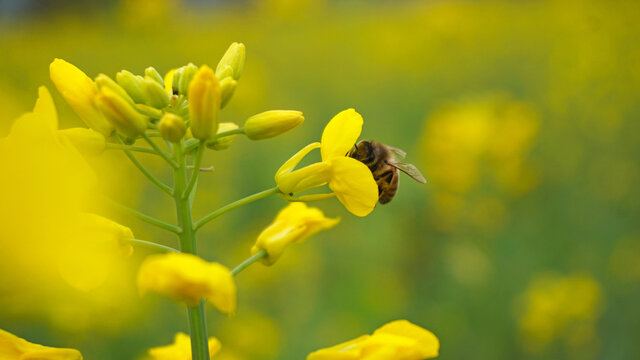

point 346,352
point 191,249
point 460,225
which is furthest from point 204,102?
point 460,225

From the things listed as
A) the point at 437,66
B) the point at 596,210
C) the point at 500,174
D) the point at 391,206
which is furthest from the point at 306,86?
the point at 596,210

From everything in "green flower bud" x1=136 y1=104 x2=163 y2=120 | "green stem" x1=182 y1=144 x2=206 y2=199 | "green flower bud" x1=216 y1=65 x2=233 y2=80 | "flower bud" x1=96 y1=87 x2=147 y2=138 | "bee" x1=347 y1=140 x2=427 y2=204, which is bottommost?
"bee" x1=347 y1=140 x2=427 y2=204

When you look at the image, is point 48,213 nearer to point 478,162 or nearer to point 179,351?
point 179,351

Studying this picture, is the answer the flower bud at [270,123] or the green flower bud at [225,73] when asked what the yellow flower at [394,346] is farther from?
the green flower bud at [225,73]

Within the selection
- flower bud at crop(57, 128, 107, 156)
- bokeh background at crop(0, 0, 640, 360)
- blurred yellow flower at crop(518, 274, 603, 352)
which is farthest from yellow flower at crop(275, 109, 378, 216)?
blurred yellow flower at crop(518, 274, 603, 352)

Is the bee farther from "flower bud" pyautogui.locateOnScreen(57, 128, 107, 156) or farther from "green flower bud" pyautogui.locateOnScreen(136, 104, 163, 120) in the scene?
"flower bud" pyautogui.locateOnScreen(57, 128, 107, 156)

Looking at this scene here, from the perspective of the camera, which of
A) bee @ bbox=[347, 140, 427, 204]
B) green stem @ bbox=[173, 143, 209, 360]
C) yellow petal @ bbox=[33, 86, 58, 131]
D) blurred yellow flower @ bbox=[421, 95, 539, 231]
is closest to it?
yellow petal @ bbox=[33, 86, 58, 131]
